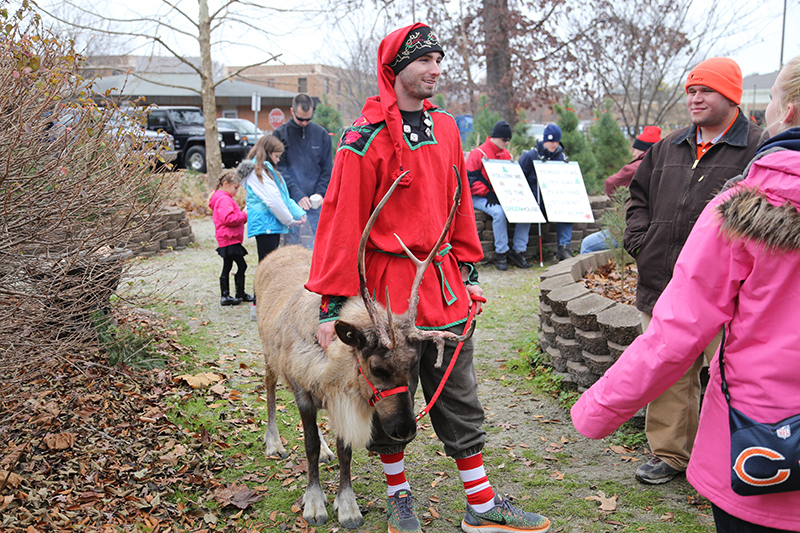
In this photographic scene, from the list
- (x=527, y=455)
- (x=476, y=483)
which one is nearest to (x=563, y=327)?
(x=527, y=455)

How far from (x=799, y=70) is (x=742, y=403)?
1.10 metres

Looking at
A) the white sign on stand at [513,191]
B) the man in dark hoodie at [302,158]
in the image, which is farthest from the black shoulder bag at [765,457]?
the white sign on stand at [513,191]

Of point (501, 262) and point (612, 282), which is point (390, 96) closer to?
point (612, 282)

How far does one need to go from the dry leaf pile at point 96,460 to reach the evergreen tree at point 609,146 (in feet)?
42.1

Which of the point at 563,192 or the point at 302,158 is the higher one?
the point at 302,158

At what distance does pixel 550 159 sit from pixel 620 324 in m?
7.39

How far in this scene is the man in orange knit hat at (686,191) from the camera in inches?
142

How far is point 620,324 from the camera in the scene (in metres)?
4.57

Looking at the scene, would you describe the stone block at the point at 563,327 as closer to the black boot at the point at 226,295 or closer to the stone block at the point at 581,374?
the stone block at the point at 581,374

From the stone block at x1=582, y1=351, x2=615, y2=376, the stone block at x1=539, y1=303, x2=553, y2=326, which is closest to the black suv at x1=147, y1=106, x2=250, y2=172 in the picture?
the stone block at x1=539, y1=303, x2=553, y2=326

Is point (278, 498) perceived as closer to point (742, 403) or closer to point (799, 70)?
point (742, 403)

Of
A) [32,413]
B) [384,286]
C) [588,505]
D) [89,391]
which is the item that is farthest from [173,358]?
[588,505]

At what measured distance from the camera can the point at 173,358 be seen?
5914 millimetres

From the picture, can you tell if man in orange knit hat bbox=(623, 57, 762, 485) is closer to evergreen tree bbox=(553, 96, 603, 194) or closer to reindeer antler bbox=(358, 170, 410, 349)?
reindeer antler bbox=(358, 170, 410, 349)
